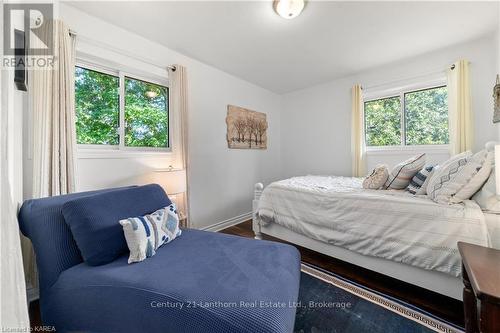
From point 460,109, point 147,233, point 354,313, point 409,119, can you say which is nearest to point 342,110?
point 409,119

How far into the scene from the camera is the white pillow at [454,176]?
1.46 meters

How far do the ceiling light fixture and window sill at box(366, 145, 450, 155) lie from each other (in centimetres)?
236

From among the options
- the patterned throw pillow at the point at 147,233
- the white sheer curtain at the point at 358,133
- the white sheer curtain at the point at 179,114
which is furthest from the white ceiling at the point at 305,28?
the patterned throw pillow at the point at 147,233

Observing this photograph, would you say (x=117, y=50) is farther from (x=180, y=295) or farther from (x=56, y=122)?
(x=180, y=295)

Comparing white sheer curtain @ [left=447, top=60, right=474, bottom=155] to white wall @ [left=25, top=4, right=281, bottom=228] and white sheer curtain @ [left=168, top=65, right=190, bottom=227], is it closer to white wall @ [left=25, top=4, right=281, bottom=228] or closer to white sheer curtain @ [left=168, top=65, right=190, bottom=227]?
white wall @ [left=25, top=4, right=281, bottom=228]

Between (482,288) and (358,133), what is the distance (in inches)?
111

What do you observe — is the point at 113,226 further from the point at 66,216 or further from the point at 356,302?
the point at 356,302

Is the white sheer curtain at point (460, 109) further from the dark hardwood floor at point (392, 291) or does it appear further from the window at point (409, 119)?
the dark hardwood floor at point (392, 291)

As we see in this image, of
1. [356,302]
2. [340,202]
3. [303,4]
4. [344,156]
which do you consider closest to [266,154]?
[344,156]

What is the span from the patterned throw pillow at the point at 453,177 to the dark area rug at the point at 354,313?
81 centimetres

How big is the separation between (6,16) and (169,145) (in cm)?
168

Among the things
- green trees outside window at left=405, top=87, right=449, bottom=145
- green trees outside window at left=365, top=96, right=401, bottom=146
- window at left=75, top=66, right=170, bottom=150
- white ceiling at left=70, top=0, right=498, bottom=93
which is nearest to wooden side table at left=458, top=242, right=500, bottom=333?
white ceiling at left=70, top=0, right=498, bottom=93

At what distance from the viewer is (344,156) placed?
356 centimetres

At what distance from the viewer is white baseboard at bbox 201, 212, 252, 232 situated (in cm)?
308
